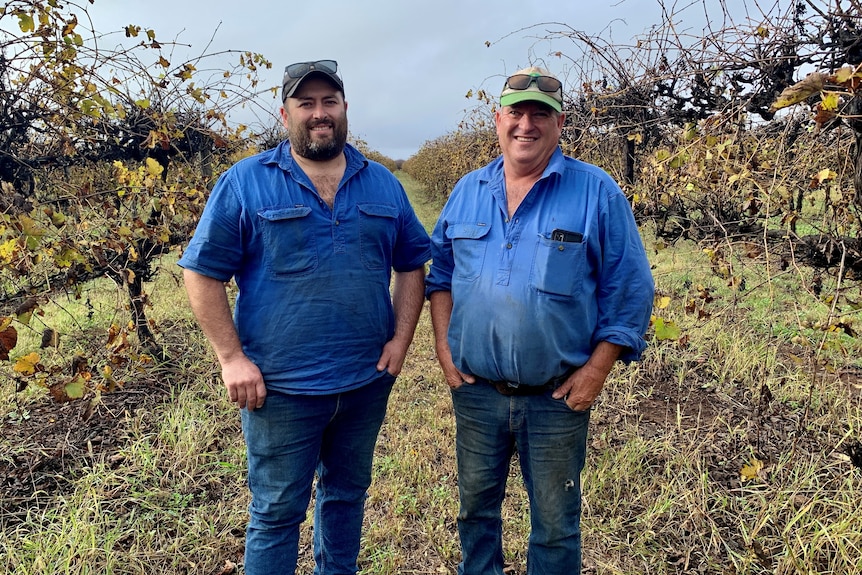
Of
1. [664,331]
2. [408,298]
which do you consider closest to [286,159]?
[408,298]

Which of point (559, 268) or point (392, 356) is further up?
point (559, 268)

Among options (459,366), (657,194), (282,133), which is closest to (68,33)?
(459,366)

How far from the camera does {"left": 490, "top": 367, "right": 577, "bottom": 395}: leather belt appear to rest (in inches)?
77.9

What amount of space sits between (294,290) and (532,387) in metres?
0.97

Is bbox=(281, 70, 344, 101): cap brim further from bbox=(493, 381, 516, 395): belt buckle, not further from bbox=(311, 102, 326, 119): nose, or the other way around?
bbox=(493, 381, 516, 395): belt buckle

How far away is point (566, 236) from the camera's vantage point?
74.4 inches

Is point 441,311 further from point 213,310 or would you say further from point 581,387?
point 213,310

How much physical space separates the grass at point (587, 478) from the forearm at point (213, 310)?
1.31m

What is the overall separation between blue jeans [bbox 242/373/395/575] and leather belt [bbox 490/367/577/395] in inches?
19.4

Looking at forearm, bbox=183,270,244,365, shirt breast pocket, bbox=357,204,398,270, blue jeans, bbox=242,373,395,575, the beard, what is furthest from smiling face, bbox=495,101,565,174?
forearm, bbox=183,270,244,365

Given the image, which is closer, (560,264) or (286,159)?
(560,264)

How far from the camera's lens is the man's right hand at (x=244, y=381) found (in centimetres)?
196

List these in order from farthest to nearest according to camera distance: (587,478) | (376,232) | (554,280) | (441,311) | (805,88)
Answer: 1. (587,478)
2. (441,311)
3. (376,232)
4. (554,280)
5. (805,88)

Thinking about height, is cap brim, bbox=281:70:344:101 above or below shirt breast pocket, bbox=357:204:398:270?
above
